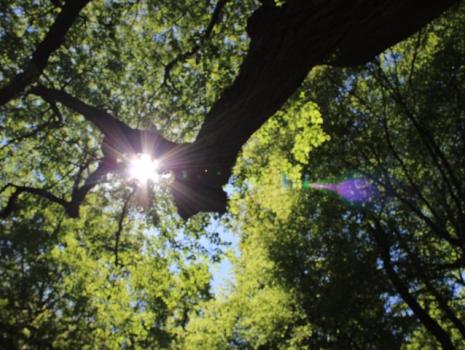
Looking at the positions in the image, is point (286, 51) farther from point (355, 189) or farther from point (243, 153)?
point (355, 189)

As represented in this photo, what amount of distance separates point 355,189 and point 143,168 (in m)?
11.6

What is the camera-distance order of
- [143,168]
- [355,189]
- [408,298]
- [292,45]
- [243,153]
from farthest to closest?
[355,189] → [408,298] → [243,153] → [143,168] → [292,45]

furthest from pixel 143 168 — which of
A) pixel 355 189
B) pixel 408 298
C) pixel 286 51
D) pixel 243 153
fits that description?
pixel 408 298

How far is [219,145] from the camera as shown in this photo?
6.07 meters

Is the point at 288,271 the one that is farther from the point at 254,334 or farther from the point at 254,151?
the point at 254,151

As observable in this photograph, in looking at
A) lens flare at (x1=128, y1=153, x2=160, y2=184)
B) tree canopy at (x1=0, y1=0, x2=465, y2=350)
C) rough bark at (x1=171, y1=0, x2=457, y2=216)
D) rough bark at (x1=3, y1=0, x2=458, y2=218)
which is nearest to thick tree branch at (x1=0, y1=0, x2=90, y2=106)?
tree canopy at (x1=0, y1=0, x2=465, y2=350)

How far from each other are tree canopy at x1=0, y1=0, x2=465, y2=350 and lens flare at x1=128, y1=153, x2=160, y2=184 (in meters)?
0.09

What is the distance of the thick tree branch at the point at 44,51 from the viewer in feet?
26.3

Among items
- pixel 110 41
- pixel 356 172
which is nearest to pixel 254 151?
pixel 356 172

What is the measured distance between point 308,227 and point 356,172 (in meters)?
5.10

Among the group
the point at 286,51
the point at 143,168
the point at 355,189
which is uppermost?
the point at 355,189

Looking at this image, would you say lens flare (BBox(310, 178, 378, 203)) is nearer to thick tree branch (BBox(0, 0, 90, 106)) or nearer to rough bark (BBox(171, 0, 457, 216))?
rough bark (BBox(171, 0, 457, 216))

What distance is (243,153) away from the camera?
13445 mm

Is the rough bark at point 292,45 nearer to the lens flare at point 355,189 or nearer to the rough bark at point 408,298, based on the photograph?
the lens flare at point 355,189
